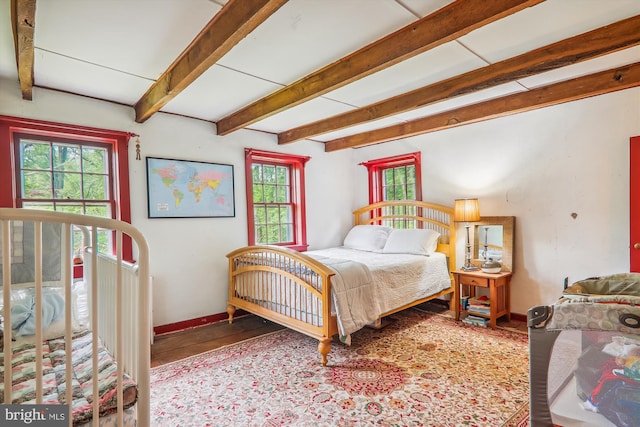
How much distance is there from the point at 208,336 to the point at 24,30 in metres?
2.65

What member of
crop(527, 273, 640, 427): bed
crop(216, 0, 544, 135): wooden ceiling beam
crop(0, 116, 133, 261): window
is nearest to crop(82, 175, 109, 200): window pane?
crop(0, 116, 133, 261): window

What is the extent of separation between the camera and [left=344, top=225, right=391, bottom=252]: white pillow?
14.0 ft

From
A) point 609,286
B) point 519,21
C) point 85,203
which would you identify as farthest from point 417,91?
point 85,203

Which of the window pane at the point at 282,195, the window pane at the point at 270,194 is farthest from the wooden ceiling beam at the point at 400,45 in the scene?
the window pane at the point at 282,195

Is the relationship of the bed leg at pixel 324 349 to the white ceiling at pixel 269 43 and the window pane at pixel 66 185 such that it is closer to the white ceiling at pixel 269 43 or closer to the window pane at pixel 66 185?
the white ceiling at pixel 269 43

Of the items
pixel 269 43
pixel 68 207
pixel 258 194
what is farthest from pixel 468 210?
pixel 68 207

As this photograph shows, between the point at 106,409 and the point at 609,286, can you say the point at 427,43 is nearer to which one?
the point at 609,286

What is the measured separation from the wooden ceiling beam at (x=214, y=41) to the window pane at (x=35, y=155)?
3.47 ft

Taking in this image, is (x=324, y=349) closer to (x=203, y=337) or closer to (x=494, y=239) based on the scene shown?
(x=203, y=337)

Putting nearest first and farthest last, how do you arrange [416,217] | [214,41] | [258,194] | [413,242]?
[214,41], [413,242], [258,194], [416,217]

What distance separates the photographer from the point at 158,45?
1997 millimetres

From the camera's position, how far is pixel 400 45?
1873mm

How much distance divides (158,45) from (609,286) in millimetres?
3161

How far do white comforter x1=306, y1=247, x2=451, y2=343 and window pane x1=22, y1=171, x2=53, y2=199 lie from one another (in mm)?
2444
